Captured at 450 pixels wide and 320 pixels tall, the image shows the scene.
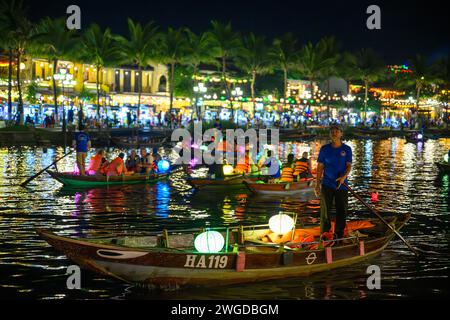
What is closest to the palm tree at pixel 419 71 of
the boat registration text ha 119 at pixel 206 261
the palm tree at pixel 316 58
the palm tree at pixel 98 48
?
the palm tree at pixel 316 58

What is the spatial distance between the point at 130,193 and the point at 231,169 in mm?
4327

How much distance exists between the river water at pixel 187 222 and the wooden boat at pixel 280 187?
33cm

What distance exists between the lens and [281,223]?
45.5ft

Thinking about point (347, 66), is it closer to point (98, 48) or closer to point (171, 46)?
point (171, 46)

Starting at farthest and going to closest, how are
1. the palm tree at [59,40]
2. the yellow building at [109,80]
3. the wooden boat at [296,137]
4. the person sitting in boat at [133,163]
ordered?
the yellow building at [109,80], the wooden boat at [296,137], the palm tree at [59,40], the person sitting in boat at [133,163]

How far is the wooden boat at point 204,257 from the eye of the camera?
1120 centimetres

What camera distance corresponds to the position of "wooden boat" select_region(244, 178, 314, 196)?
23.6 metres

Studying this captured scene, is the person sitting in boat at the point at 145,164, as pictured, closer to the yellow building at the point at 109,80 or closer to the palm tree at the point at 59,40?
the palm tree at the point at 59,40

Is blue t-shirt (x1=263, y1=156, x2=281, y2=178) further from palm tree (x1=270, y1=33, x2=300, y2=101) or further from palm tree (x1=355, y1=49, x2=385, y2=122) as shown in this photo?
palm tree (x1=355, y1=49, x2=385, y2=122)

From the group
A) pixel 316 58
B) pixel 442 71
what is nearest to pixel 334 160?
pixel 316 58

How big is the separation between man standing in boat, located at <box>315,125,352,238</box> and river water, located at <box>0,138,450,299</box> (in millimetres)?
1118

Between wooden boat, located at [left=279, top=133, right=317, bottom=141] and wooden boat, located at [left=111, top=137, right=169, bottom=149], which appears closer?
wooden boat, located at [left=111, top=137, right=169, bottom=149]

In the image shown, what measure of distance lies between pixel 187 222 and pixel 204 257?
308 inches

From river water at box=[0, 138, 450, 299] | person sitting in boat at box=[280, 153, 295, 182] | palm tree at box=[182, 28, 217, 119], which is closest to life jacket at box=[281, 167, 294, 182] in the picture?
person sitting in boat at box=[280, 153, 295, 182]
